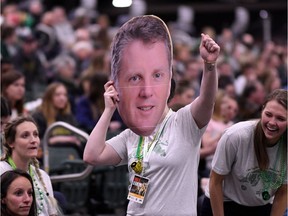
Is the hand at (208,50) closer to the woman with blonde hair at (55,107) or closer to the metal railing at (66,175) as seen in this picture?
the metal railing at (66,175)

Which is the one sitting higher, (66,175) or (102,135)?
(102,135)

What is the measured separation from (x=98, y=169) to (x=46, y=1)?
13331 mm

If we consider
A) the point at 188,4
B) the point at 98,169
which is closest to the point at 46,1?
the point at 188,4

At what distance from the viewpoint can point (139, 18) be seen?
17.9 feet

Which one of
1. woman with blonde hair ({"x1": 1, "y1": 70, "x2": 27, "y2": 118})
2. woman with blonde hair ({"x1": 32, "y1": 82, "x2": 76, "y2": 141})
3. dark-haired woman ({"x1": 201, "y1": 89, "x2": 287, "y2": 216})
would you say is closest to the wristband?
dark-haired woman ({"x1": 201, "y1": 89, "x2": 287, "y2": 216})

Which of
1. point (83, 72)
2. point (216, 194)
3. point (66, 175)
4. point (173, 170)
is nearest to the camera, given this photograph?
point (173, 170)

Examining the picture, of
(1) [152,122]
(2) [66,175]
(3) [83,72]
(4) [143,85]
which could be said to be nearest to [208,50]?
(4) [143,85]

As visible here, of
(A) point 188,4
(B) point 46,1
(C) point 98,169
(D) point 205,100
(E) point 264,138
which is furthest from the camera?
(A) point 188,4

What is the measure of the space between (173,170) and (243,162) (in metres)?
0.96

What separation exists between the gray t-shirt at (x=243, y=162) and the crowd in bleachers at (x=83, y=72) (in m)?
0.54

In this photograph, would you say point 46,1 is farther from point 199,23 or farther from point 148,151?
point 148,151

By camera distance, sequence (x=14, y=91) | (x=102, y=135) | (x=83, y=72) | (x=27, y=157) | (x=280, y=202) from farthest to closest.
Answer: (x=83, y=72)
(x=14, y=91)
(x=27, y=157)
(x=280, y=202)
(x=102, y=135)

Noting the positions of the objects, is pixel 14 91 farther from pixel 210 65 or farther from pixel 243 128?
pixel 210 65

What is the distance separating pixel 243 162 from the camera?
6.12 meters
